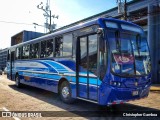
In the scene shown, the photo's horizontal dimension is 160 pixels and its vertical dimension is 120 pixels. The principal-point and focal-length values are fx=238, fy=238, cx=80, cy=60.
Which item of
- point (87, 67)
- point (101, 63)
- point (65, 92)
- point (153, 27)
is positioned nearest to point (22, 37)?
point (153, 27)

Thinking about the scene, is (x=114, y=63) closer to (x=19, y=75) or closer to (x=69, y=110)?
(x=69, y=110)

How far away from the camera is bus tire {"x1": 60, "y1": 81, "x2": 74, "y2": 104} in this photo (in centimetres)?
1042

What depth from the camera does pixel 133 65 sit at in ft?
27.8

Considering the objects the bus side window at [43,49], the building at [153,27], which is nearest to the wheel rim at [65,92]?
the bus side window at [43,49]

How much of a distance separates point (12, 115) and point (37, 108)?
1.38 meters

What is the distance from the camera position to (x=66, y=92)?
1062 centimetres

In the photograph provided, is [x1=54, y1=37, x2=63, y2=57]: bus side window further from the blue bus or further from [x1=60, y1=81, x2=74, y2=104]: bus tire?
[x1=60, y1=81, x2=74, y2=104]: bus tire

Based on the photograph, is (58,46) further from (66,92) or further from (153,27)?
(153,27)

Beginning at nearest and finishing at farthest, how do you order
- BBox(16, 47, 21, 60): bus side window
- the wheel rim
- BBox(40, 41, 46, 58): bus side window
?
the wheel rim, BBox(40, 41, 46, 58): bus side window, BBox(16, 47, 21, 60): bus side window

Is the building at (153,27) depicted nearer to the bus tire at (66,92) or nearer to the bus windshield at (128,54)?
the bus tire at (66,92)

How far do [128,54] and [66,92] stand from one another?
3.56 meters

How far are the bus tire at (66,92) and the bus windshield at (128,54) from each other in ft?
10.1

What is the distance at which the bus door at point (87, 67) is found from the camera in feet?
28.1

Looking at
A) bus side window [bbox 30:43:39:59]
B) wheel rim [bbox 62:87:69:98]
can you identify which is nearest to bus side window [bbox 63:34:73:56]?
wheel rim [bbox 62:87:69:98]
